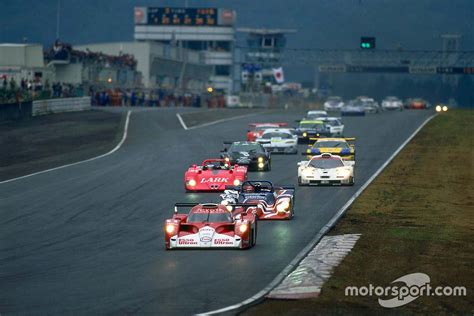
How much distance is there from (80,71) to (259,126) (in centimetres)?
5036

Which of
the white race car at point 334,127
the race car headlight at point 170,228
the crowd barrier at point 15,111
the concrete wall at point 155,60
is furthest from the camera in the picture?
the concrete wall at point 155,60

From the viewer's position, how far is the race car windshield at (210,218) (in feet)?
85.5

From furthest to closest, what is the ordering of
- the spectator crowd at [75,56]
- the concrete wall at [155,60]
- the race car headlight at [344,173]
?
the concrete wall at [155,60] → the spectator crowd at [75,56] → the race car headlight at [344,173]

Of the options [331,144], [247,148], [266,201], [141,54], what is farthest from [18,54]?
[266,201]

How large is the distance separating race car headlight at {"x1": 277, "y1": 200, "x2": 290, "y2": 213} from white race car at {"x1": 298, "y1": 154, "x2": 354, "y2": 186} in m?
10.0

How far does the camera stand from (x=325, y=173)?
41.6 metres

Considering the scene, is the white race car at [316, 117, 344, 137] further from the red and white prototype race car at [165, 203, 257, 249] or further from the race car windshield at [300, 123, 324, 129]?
the red and white prototype race car at [165, 203, 257, 249]

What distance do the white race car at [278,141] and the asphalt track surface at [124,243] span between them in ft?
11.1

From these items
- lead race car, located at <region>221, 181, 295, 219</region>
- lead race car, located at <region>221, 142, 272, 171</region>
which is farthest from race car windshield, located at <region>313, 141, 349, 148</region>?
lead race car, located at <region>221, 181, 295, 219</region>

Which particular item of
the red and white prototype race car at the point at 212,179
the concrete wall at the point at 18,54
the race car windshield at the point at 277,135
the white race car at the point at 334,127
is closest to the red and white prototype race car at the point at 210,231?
the red and white prototype race car at the point at 212,179

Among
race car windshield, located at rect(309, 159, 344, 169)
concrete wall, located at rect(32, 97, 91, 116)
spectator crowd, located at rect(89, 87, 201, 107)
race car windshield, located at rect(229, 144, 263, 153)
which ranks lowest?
spectator crowd, located at rect(89, 87, 201, 107)

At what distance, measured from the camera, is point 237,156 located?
48.5 meters

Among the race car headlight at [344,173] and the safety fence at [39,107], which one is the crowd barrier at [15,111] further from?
the race car headlight at [344,173]

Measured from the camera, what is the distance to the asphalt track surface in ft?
64.3
